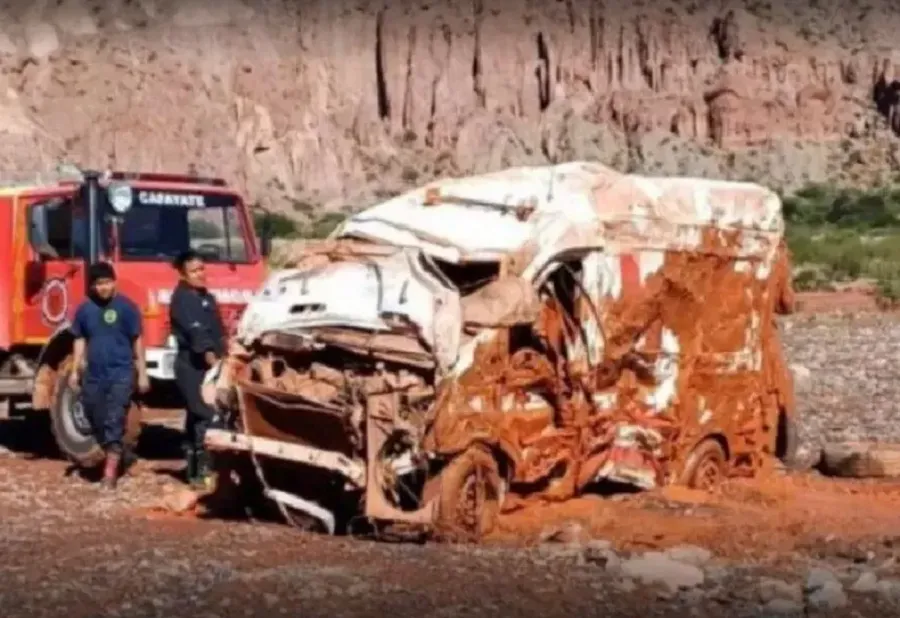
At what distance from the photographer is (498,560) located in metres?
12.0

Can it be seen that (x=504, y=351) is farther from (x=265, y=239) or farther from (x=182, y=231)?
(x=265, y=239)

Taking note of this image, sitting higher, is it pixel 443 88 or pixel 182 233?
pixel 443 88

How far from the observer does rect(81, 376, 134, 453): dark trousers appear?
16.1 meters

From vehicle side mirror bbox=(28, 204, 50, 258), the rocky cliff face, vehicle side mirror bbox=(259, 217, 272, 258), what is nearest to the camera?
vehicle side mirror bbox=(28, 204, 50, 258)

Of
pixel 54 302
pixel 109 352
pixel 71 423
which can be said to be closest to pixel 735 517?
pixel 109 352

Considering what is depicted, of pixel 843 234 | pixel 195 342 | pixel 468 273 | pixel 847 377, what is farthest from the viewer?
pixel 843 234

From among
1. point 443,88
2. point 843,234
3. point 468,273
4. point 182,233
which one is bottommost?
point 843,234

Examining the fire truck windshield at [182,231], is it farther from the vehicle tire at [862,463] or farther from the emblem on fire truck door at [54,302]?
the vehicle tire at [862,463]

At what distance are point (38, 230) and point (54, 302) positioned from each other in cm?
67

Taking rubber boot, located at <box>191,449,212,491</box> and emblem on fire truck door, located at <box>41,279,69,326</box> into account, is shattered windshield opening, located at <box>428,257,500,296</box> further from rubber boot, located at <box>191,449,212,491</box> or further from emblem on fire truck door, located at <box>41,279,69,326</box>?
emblem on fire truck door, located at <box>41,279,69,326</box>

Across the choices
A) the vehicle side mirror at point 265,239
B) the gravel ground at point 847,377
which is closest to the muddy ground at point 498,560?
the vehicle side mirror at point 265,239

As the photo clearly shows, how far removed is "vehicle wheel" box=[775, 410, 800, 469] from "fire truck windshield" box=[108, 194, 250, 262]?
497 centimetres

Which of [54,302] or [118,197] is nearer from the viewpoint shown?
[118,197]

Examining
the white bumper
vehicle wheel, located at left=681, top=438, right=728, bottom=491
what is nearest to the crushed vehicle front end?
vehicle wheel, located at left=681, top=438, right=728, bottom=491
